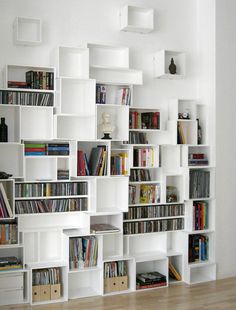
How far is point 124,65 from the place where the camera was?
5.07 metres

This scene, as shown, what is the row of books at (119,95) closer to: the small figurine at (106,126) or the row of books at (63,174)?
the small figurine at (106,126)

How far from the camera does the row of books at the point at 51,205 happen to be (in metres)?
4.64

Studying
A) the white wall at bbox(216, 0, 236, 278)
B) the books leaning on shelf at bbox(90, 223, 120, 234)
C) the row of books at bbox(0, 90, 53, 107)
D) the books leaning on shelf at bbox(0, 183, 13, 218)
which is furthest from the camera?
the white wall at bbox(216, 0, 236, 278)

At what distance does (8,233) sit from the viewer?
4.57 meters

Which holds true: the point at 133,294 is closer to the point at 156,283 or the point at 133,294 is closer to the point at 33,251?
the point at 156,283

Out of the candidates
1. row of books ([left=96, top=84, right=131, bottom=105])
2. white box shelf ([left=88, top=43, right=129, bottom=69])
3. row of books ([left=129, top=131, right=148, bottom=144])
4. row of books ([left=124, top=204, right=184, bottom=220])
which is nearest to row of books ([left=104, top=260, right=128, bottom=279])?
row of books ([left=124, top=204, right=184, bottom=220])

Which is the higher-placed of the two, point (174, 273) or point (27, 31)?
point (27, 31)

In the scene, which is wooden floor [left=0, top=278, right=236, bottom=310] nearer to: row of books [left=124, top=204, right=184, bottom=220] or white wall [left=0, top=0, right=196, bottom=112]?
row of books [left=124, top=204, right=184, bottom=220]

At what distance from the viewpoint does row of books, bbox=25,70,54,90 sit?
4.64 m

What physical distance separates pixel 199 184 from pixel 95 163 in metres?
1.25

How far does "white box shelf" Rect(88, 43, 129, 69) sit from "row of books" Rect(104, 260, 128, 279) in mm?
2009

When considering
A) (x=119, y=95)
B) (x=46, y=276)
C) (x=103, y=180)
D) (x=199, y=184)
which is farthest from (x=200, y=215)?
(x=46, y=276)

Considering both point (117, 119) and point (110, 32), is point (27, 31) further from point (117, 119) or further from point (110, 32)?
point (117, 119)

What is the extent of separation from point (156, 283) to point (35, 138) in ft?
6.40
